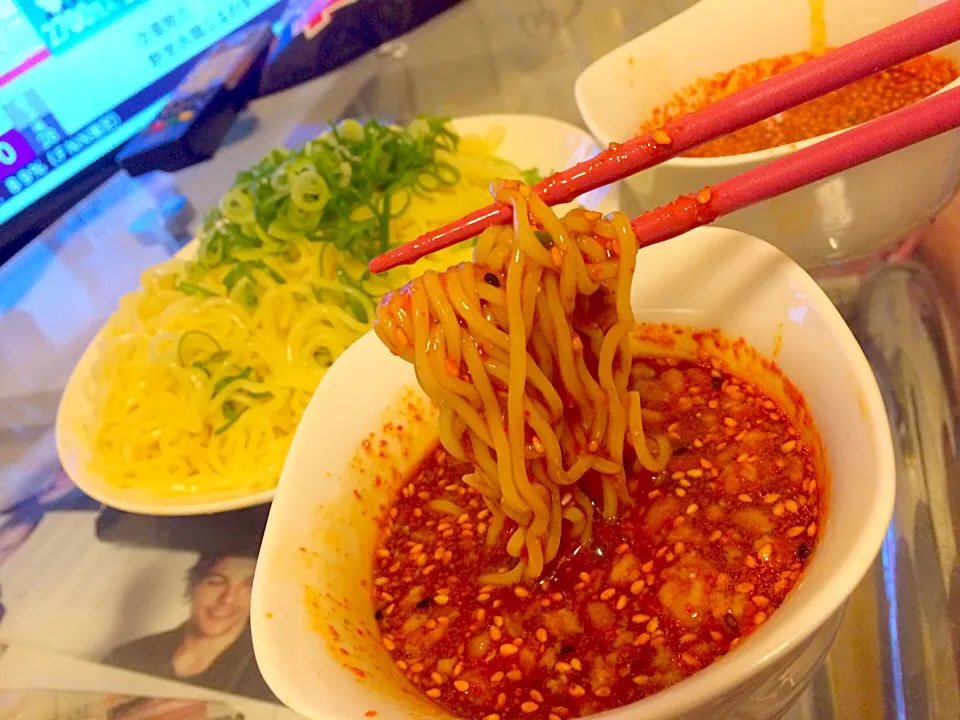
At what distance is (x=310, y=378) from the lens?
213cm

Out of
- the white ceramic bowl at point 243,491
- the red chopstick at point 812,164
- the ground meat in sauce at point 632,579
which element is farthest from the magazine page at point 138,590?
the red chopstick at point 812,164

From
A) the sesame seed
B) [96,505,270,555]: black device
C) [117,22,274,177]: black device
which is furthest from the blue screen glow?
the sesame seed

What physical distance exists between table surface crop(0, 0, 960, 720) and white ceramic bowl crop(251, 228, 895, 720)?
0.66ft

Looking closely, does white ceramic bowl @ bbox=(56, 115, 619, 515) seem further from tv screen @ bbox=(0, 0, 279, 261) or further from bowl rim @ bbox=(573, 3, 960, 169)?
tv screen @ bbox=(0, 0, 279, 261)

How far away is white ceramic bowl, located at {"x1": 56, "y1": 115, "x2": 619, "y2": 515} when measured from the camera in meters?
1.84

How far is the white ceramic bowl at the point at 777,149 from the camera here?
5.03 feet

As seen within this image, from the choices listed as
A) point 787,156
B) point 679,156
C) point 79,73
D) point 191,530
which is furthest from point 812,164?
point 79,73

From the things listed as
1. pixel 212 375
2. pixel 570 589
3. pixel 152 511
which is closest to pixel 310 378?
pixel 212 375

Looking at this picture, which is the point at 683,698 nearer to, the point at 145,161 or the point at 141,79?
the point at 145,161

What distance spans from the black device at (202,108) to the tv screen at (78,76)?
12 centimetres

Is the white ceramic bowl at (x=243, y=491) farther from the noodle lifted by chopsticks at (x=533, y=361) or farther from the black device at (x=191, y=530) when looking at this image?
the noodle lifted by chopsticks at (x=533, y=361)

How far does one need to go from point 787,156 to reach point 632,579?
2.38 feet

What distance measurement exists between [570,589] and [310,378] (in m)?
1.09

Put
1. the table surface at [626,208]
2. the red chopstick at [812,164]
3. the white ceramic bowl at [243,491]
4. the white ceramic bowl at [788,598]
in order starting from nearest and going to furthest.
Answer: the white ceramic bowl at [788,598]
the red chopstick at [812,164]
the table surface at [626,208]
the white ceramic bowl at [243,491]
